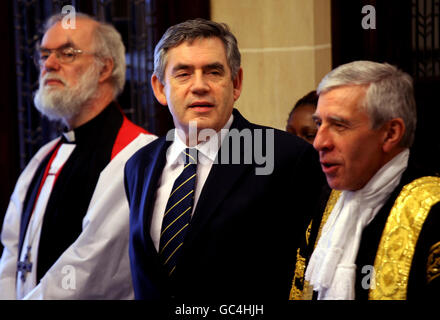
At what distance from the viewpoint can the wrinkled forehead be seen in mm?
4043

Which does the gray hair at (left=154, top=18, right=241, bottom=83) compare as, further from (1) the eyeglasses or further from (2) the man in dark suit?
(1) the eyeglasses

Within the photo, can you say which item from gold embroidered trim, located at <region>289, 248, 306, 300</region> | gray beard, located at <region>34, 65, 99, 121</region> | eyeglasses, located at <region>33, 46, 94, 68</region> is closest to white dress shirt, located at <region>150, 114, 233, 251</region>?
gold embroidered trim, located at <region>289, 248, 306, 300</region>

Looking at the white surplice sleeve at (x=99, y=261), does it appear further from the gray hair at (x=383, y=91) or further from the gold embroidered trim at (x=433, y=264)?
the gold embroidered trim at (x=433, y=264)

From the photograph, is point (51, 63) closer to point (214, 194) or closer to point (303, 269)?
point (214, 194)

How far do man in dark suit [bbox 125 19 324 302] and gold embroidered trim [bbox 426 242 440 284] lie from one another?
0.61 metres

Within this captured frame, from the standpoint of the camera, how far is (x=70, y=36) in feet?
13.3

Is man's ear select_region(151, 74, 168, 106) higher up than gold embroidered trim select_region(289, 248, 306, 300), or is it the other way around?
man's ear select_region(151, 74, 168, 106)

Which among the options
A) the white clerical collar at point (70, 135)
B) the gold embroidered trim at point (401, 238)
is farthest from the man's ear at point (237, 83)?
the white clerical collar at point (70, 135)

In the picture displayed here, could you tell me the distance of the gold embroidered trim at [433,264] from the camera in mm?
2338

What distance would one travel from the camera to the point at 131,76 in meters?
4.93

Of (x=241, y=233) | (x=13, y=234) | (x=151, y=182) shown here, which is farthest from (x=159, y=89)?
(x=13, y=234)

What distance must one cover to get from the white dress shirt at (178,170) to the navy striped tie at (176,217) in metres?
0.03

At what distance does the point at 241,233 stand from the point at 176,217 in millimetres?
276
